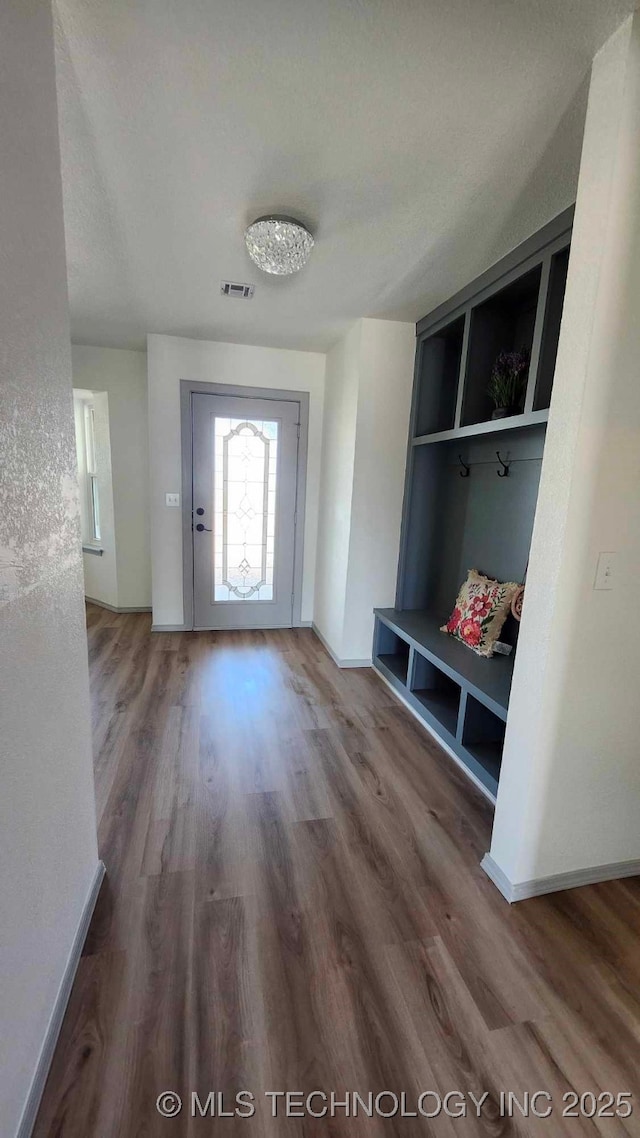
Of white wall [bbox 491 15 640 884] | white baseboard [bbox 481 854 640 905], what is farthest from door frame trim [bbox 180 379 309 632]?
white baseboard [bbox 481 854 640 905]

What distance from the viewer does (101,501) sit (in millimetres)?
4184

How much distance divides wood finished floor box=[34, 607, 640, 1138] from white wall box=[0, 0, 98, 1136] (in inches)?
9.0

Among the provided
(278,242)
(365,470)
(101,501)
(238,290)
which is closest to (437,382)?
(365,470)

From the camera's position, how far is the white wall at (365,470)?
288 cm

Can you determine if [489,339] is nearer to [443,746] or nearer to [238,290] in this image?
[238,290]

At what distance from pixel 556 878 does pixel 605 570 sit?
3.56ft

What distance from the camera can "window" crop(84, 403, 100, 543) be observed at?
4180mm

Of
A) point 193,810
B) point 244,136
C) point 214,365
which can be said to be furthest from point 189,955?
point 214,365

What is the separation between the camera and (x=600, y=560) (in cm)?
130

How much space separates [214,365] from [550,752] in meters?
3.41

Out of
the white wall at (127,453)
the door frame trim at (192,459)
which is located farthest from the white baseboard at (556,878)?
the white wall at (127,453)

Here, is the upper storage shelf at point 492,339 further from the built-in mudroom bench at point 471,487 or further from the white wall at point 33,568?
the white wall at point 33,568

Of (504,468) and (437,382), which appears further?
(437,382)

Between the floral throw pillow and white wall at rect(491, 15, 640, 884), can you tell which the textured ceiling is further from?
the floral throw pillow
